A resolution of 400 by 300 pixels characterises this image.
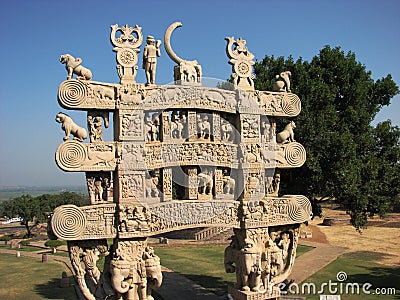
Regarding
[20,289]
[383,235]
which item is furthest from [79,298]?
[383,235]

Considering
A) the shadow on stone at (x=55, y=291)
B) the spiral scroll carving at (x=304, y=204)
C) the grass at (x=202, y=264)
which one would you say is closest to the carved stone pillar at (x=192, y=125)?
the spiral scroll carving at (x=304, y=204)

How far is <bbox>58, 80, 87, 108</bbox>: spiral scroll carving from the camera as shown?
7.30 metres

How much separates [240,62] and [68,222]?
18.1ft

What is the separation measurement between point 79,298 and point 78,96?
24.7 feet

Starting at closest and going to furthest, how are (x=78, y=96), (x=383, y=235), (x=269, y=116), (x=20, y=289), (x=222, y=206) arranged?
(x=78, y=96) < (x=222, y=206) < (x=269, y=116) < (x=20, y=289) < (x=383, y=235)

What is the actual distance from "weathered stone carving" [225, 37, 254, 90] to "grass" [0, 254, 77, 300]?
881 cm

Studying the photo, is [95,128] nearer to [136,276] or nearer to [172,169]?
[172,169]

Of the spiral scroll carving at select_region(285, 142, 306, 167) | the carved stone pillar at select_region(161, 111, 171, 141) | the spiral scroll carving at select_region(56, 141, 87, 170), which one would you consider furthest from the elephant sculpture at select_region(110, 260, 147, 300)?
the spiral scroll carving at select_region(285, 142, 306, 167)

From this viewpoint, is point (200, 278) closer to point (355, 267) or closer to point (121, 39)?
point (355, 267)

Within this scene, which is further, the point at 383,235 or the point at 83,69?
the point at 383,235

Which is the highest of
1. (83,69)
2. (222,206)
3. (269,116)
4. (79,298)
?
(83,69)

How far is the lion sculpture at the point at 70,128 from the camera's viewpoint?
751 cm

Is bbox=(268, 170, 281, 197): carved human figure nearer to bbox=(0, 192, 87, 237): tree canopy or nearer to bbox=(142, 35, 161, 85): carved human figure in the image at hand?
bbox=(142, 35, 161, 85): carved human figure

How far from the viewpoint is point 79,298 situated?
1192 cm
